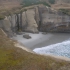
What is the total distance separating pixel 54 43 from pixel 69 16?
14.3 m

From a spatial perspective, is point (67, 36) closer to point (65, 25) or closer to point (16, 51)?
point (65, 25)

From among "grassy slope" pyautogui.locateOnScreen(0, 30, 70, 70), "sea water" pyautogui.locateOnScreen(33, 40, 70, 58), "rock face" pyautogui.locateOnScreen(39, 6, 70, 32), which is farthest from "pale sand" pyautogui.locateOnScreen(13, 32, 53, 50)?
"grassy slope" pyautogui.locateOnScreen(0, 30, 70, 70)

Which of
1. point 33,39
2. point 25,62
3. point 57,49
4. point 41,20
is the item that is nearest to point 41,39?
point 33,39

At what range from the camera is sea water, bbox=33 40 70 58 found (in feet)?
132

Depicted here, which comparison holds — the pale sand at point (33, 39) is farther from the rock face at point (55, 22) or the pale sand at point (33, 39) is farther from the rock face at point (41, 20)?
the rock face at point (55, 22)

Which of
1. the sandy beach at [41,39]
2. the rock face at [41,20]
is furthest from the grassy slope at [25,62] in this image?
the rock face at [41,20]

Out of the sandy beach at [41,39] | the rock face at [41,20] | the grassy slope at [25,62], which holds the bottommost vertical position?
the sandy beach at [41,39]

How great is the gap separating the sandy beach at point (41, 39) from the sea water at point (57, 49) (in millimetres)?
2131

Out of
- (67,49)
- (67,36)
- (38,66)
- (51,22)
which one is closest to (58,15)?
(51,22)

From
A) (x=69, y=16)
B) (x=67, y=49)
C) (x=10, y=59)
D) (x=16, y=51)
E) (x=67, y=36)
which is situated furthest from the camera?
(x=69, y=16)

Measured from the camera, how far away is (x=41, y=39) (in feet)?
165

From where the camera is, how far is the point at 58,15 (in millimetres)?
58531

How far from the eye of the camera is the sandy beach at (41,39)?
4578 cm

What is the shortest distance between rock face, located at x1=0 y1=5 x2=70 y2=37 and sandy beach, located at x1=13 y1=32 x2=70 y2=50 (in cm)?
282
